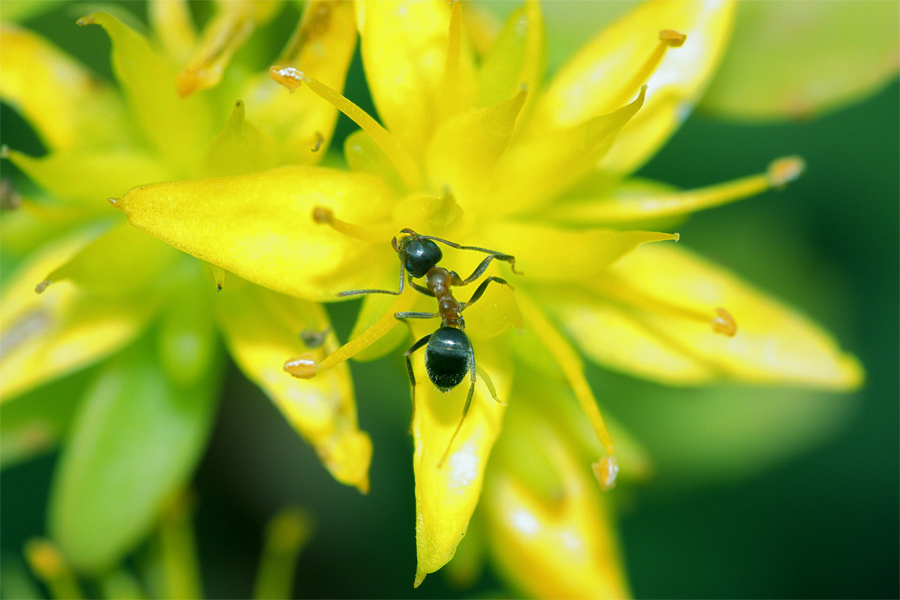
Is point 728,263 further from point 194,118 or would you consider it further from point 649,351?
point 194,118

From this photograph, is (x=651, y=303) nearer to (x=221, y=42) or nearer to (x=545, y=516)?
(x=545, y=516)

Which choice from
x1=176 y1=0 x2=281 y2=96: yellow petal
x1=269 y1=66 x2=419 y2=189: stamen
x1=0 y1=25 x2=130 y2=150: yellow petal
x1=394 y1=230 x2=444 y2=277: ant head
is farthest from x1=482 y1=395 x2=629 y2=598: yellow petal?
x1=0 y1=25 x2=130 y2=150: yellow petal

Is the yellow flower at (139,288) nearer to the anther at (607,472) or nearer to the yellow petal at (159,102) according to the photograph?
the yellow petal at (159,102)

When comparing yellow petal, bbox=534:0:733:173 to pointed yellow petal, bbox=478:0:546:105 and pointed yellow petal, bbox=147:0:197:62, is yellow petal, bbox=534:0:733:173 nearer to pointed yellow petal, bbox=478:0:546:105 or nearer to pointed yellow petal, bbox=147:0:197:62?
pointed yellow petal, bbox=478:0:546:105

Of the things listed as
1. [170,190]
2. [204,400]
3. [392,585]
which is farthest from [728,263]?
[170,190]

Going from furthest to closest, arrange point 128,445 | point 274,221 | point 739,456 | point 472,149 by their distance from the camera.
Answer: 1. point 739,456
2. point 128,445
3. point 472,149
4. point 274,221

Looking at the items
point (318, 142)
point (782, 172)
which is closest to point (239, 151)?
point (318, 142)

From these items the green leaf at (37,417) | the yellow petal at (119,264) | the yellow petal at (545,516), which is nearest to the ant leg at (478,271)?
the yellow petal at (545,516)
